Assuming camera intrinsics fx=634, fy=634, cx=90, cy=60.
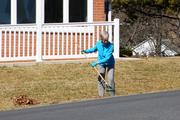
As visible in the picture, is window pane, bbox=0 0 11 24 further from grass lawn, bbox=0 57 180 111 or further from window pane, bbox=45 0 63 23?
grass lawn, bbox=0 57 180 111

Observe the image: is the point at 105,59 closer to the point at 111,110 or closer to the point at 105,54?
the point at 105,54

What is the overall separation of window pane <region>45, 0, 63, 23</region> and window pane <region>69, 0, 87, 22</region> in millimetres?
425

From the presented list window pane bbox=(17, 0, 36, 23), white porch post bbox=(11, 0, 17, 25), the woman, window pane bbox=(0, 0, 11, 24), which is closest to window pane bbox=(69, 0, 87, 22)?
window pane bbox=(17, 0, 36, 23)

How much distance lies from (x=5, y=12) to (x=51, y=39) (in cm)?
212

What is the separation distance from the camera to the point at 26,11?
2259cm

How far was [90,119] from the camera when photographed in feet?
38.1

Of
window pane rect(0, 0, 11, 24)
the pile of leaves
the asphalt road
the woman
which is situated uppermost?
window pane rect(0, 0, 11, 24)

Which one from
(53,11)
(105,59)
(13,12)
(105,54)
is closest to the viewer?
(105,59)

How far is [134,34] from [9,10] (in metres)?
26.1

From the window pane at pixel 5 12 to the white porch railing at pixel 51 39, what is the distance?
1.51m

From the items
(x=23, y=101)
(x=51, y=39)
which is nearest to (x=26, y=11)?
(x=51, y=39)

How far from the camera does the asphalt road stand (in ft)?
39.0

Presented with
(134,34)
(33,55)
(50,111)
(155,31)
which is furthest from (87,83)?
(134,34)

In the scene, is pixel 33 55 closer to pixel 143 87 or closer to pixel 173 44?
pixel 143 87
